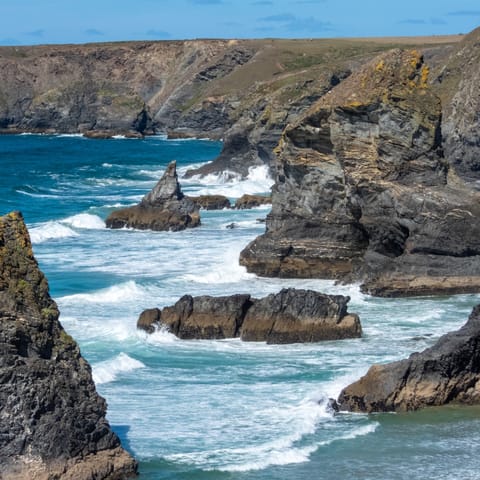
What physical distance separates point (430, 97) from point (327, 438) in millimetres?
17218

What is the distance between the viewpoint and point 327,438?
66.0 ft

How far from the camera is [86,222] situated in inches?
2119

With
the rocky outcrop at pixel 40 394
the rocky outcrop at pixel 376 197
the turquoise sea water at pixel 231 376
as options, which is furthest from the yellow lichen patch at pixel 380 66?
the rocky outcrop at pixel 40 394

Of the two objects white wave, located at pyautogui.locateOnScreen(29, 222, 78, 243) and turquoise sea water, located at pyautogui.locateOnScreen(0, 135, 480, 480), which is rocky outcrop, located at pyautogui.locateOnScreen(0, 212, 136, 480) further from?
white wave, located at pyautogui.locateOnScreen(29, 222, 78, 243)

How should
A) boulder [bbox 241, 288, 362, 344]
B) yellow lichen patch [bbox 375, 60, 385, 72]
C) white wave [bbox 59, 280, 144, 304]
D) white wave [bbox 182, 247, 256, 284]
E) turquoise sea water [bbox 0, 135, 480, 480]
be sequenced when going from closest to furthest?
1. turquoise sea water [bbox 0, 135, 480, 480]
2. boulder [bbox 241, 288, 362, 344]
3. white wave [bbox 59, 280, 144, 304]
4. yellow lichen patch [bbox 375, 60, 385, 72]
5. white wave [bbox 182, 247, 256, 284]

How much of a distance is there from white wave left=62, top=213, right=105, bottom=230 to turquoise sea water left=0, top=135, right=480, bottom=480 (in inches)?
199

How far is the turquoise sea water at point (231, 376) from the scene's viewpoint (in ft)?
62.3

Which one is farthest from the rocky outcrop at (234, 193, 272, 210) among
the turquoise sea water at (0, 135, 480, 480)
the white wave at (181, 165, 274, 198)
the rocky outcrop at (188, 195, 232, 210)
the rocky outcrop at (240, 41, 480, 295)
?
the rocky outcrop at (240, 41, 480, 295)

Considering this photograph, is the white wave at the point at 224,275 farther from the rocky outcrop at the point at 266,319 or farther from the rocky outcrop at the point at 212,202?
the rocky outcrop at the point at 212,202

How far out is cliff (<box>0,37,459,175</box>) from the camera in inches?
5477

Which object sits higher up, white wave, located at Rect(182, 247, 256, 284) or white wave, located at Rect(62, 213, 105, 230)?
white wave, located at Rect(62, 213, 105, 230)

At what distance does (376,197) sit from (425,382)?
1332cm

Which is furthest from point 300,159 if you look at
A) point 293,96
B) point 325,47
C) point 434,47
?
point 325,47

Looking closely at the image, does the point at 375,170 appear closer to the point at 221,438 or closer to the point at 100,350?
the point at 100,350
